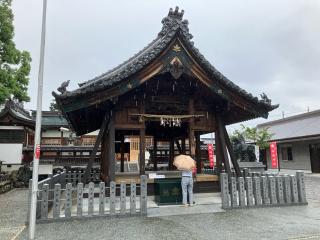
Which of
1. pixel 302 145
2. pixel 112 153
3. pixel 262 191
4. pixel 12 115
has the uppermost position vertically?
pixel 12 115

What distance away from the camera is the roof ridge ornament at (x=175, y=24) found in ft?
31.3

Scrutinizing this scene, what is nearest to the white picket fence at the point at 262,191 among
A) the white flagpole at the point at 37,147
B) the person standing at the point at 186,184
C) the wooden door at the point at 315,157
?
the person standing at the point at 186,184

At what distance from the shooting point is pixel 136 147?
29797 millimetres

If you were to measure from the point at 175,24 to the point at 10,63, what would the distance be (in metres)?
12.0

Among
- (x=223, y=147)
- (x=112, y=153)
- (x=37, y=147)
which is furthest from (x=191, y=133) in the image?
(x=37, y=147)

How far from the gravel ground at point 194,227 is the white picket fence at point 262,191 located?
52cm

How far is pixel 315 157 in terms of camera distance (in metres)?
28.2

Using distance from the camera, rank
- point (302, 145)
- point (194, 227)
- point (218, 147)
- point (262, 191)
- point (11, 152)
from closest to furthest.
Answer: point (194, 227) → point (262, 191) → point (218, 147) → point (11, 152) → point (302, 145)

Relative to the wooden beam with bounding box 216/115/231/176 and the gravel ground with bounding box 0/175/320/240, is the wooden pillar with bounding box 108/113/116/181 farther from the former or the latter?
the wooden beam with bounding box 216/115/231/176

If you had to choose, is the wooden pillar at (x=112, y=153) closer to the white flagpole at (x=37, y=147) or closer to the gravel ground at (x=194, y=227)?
the gravel ground at (x=194, y=227)

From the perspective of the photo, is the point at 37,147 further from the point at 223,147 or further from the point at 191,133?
the point at 223,147

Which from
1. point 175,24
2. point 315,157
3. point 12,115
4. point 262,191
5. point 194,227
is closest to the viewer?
point 194,227

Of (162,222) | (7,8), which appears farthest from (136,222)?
(7,8)

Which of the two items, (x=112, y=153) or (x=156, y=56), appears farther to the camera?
(x=112, y=153)
